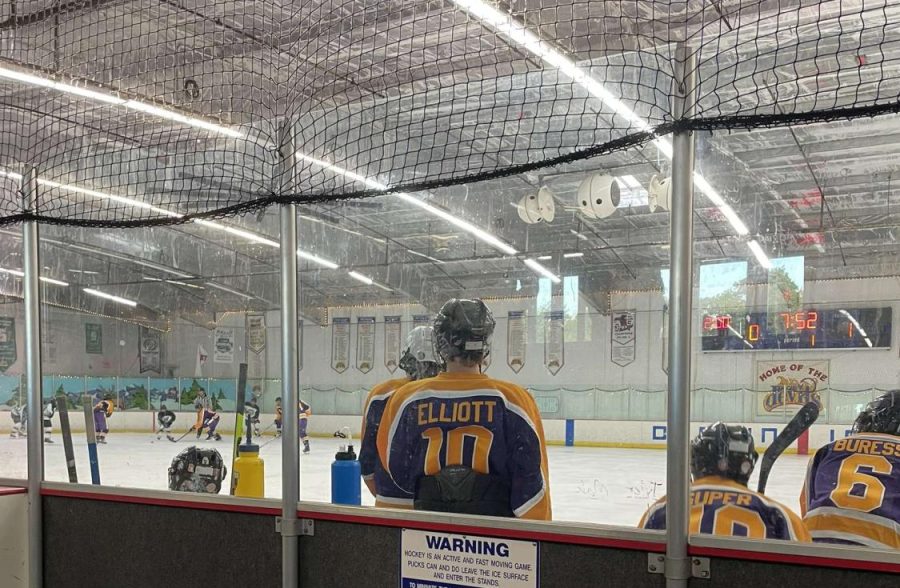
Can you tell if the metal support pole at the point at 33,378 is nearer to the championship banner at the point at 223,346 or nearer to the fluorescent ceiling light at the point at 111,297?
the fluorescent ceiling light at the point at 111,297

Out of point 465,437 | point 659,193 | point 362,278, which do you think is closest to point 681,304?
point 659,193

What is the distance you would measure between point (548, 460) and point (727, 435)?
0.49 m

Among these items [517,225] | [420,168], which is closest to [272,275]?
[420,168]

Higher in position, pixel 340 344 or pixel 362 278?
pixel 362 278

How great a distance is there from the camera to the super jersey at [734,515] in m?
1.95

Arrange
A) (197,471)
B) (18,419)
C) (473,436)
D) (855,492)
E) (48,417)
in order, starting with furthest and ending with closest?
1. (18,419)
2. (48,417)
3. (197,471)
4. (473,436)
5. (855,492)

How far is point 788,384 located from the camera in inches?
82.3

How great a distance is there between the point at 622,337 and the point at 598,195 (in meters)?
0.40

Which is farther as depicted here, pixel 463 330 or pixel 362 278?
pixel 362 278

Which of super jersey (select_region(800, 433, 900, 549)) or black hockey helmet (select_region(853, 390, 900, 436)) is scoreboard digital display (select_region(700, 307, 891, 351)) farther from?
super jersey (select_region(800, 433, 900, 549))

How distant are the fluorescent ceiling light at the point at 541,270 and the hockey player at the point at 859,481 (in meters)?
0.79

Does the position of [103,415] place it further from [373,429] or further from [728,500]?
[728,500]

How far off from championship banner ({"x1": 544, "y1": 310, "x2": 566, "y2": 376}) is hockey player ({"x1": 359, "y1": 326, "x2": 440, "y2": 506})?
34cm

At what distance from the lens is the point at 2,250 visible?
10.9 ft
